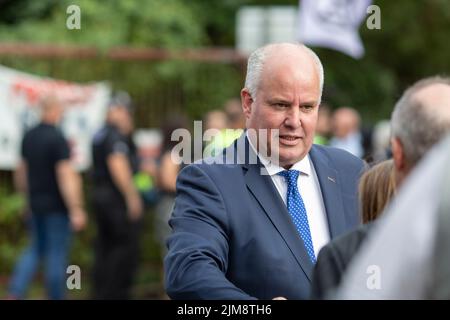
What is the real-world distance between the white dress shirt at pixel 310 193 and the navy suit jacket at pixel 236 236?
0.11 ft

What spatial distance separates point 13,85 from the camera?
12055 millimetres

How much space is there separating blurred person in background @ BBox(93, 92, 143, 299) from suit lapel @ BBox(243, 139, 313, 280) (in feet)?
22.5

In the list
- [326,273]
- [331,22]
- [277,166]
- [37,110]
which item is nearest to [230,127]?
[331,22]

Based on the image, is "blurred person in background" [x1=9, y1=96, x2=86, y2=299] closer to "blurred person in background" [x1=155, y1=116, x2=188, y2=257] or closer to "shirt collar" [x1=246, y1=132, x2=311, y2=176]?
"blurred person in background" [x1=155, y1=116, x2=188, y2=257]

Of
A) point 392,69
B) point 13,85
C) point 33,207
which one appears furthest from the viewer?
point 392,69

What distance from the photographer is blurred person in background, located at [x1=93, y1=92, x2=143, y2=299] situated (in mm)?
10656

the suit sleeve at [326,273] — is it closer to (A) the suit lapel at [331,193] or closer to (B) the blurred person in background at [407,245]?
(B) the blurred person in background at [407,245]

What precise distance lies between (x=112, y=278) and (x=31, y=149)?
1504 mm

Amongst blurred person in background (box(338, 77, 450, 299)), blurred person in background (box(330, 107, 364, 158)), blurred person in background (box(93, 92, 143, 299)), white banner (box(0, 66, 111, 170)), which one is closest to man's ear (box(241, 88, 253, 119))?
blurred person in background (box(338, 77, 450, 299))

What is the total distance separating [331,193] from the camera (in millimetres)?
3863

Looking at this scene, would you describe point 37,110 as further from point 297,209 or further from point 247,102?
point 297,209
